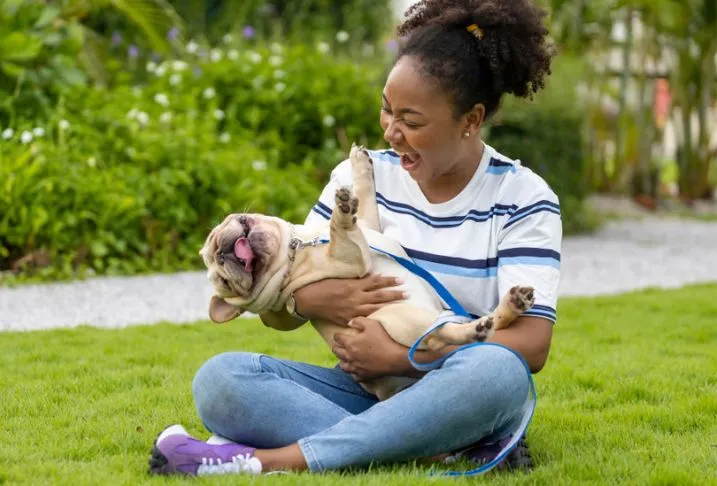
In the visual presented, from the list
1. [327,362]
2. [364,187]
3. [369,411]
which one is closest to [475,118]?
→ [364,187]

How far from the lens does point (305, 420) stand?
3.29 meters

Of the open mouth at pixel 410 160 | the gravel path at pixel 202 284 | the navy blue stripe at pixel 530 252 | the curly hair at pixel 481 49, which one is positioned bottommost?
the gravel path at pixel 202 284

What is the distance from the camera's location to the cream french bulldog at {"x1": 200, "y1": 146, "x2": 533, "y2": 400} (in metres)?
3.23

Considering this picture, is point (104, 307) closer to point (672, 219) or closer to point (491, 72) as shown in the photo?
point (491, 72)

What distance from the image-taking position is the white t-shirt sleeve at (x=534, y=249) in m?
3.26

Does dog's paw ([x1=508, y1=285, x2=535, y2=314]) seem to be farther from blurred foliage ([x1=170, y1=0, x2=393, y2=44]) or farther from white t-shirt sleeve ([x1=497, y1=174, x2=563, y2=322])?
blurred foliage ([x1=170, y1=0, x2=393, y2=44])

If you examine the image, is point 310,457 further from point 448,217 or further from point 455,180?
point 455,180

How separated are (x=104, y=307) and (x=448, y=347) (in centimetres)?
379

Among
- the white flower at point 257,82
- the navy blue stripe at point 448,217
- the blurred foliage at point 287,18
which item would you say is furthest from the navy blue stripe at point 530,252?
the blurred foliage at point 287,18

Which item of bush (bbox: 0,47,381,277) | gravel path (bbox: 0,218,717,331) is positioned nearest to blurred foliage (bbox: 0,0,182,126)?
bush (bbox: 0,47,381,277)

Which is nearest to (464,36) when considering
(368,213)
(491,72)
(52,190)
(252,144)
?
(491,72)

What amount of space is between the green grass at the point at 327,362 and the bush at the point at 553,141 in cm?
406

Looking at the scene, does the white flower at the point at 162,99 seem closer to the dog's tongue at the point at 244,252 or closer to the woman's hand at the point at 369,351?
the dog's tongue at the point at 244,252

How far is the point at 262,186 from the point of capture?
336 inches
